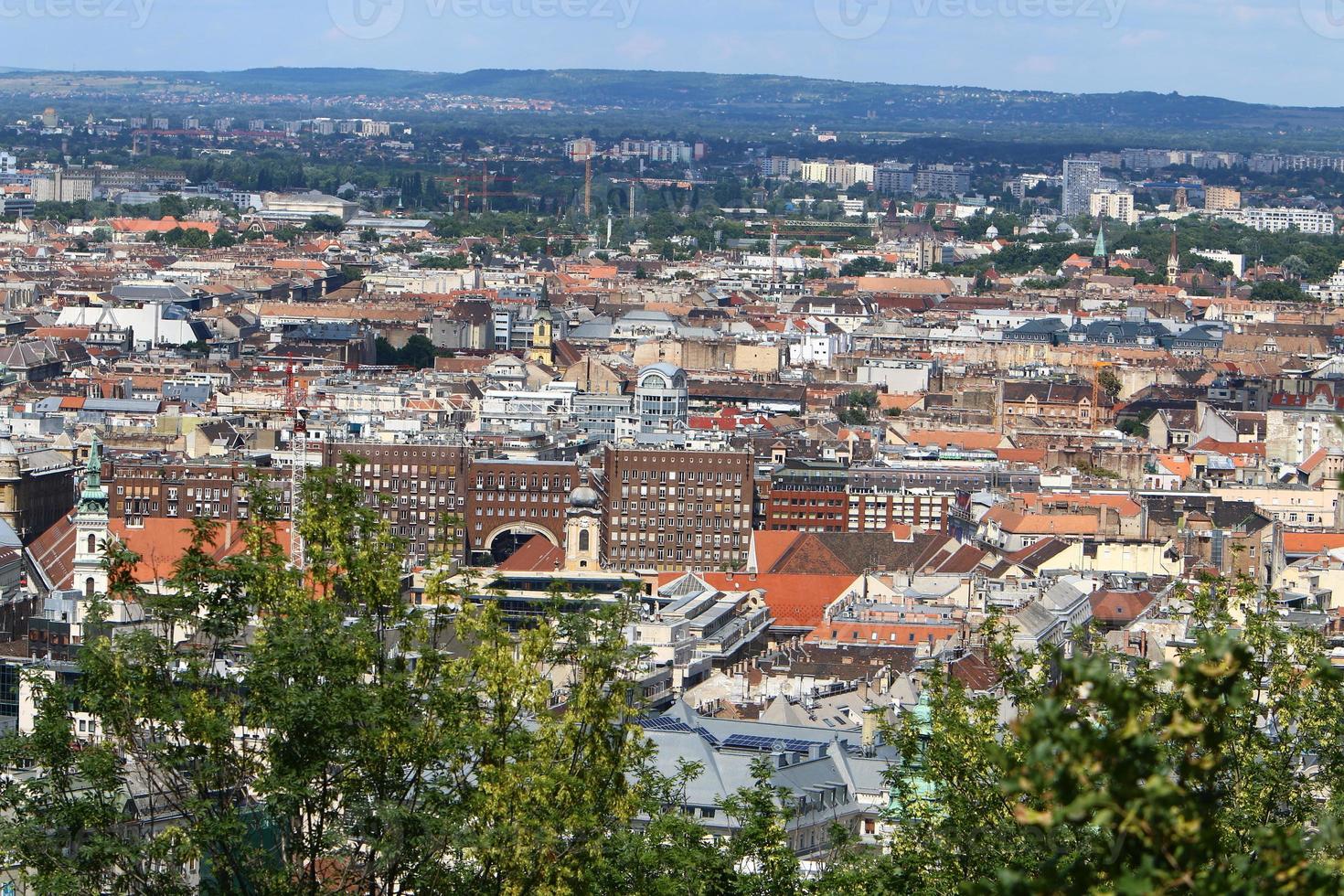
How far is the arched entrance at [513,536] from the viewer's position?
6103 cm

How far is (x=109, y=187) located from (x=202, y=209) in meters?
16.8

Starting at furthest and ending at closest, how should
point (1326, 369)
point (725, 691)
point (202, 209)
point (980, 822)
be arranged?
point (202, 209) < point (1326, 369) < point (725, 691) < point (980, 822)

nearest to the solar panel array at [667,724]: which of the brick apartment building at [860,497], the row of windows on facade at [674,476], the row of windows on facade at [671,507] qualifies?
the row of windows on facade at [671,507]

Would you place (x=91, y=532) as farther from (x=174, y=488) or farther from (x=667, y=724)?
(x=174, y=488)

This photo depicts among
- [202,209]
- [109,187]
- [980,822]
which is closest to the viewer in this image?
[980,822]

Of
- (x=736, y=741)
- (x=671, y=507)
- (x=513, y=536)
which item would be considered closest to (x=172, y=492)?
(x=513, y=536)

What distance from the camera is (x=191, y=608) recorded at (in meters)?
17.6

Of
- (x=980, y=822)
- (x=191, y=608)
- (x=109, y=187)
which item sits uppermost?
(x=191, y=608)

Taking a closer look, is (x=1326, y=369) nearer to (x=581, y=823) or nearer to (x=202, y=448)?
(x=202, y=448)

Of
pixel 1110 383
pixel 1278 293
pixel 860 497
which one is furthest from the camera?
pixel 1278 293

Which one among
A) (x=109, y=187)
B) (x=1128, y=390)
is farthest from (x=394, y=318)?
(x=109, y=187)

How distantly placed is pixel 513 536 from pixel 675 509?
3678 mm

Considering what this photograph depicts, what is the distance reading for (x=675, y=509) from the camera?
60469 mm

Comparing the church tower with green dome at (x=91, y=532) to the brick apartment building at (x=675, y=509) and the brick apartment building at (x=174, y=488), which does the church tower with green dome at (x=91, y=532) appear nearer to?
the brick apartment building at (x=174, y=488)
